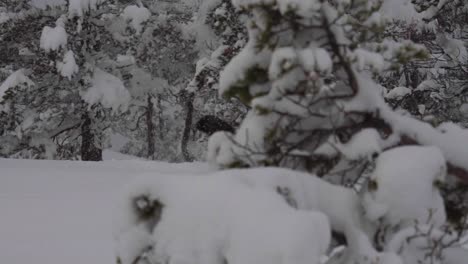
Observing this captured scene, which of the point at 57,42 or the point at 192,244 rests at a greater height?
the point at 192,244

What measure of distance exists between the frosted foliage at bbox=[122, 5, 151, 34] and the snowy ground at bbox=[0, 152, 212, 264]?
4.17 m

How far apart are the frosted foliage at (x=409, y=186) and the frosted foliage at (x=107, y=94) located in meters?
11.1

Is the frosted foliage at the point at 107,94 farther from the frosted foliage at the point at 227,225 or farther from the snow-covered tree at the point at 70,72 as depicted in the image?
the frosted foliage at the point at 227,225

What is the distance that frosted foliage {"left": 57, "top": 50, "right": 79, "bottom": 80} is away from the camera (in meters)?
12.4

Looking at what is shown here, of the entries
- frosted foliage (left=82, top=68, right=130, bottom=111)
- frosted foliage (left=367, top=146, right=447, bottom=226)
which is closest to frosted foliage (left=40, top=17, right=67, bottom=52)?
frosted foliage (left=82, top=68, right=130, bottom=111)

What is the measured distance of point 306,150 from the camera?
289 cm

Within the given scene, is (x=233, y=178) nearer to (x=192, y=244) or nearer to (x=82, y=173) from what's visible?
(x=192, y=244)

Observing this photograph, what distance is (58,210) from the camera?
22.0 feet

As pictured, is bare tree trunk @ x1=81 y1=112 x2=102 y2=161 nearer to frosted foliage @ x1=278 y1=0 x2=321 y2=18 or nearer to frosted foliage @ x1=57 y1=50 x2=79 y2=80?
frosted foliage @ x1=57 y1=50 x2=79 y2=80

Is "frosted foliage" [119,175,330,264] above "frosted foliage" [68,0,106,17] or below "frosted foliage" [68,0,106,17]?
above

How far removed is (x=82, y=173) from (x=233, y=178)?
7244 millimetres

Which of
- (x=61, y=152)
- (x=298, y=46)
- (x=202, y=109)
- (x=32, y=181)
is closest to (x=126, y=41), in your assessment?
(x=61, y=152)

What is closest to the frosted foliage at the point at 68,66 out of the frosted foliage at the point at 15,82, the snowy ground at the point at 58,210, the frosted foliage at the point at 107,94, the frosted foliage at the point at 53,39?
the frosted foliage at the point at 53,39

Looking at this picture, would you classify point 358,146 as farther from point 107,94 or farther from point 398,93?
point 398,93
